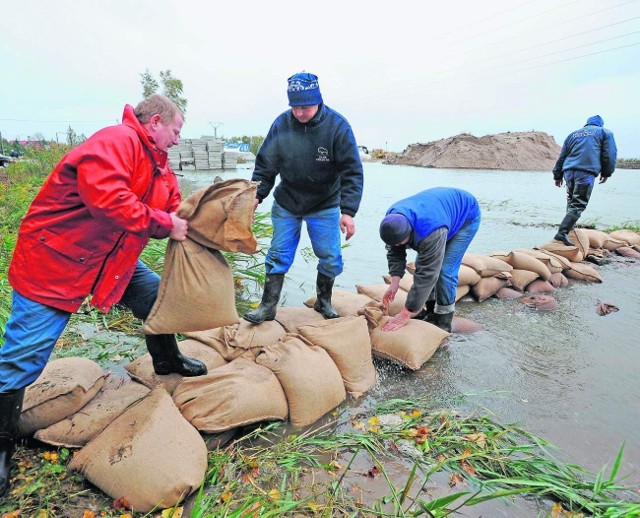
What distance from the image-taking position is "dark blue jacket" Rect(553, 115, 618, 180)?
17.7 ft

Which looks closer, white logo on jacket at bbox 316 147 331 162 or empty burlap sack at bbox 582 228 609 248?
white logo on jacket at bbox 316 147 331 162

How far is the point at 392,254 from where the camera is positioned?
10.4 feet

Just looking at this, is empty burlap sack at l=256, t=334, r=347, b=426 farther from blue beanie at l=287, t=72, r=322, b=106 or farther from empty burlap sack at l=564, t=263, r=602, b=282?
Result: empty burlap sack at l=564, t=263, r=602, b=282

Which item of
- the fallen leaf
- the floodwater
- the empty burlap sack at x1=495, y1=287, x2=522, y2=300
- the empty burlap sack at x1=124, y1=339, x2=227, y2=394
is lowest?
the floodwater

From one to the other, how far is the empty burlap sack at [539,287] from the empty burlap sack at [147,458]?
393 centimetres

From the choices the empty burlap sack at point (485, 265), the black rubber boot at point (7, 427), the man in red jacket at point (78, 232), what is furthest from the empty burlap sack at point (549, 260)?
the black rubber boot at point (7, 427)

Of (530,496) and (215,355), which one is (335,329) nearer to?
(215,355)

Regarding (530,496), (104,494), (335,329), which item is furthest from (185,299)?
(530,496)

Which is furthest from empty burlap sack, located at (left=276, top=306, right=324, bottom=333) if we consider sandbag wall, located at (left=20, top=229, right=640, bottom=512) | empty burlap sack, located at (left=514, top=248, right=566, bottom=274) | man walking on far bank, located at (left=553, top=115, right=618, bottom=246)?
man walking on far bank, located at (left=553, top=115, right=618, bottom=246)

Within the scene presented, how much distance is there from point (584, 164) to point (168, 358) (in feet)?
18.1

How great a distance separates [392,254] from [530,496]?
1760mm

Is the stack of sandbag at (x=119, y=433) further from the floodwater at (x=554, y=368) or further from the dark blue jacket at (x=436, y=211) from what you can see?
the dark blue jacket at (x=436, y=211)

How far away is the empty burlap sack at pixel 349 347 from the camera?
98.5 inches

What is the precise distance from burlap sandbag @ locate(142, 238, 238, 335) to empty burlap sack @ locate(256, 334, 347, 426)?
50 cm
